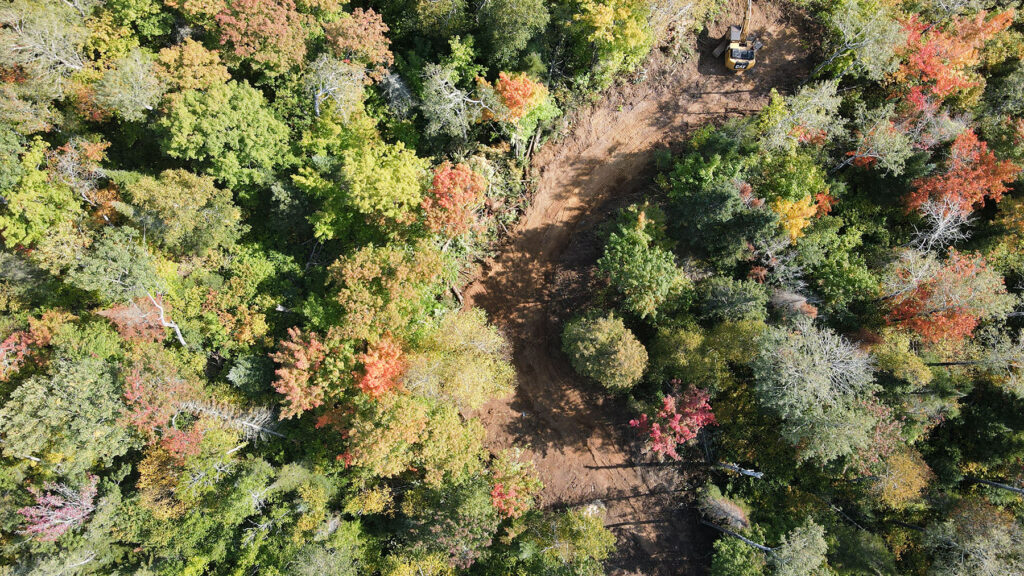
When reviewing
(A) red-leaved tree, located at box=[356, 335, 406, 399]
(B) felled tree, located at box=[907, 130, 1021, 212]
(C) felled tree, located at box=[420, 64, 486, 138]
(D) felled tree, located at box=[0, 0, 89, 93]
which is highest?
(D) felled tree, located at box=[0, 0, 89, 93]

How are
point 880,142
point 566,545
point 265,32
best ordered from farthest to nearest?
point 880,142, point 265,32, point 566,545

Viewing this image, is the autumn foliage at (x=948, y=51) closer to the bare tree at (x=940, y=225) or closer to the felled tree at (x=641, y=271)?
the bare tree at (x=940, y=225)

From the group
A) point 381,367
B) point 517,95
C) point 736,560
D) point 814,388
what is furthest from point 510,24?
point 736,560

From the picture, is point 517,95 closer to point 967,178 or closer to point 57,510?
point 967,178

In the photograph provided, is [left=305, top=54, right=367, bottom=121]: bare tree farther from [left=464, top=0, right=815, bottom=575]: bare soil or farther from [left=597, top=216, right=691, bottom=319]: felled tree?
[left=597, top=216, right=691, bottom=319]: felled tree

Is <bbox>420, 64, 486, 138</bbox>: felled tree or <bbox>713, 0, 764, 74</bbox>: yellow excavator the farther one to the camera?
<bbox>713, 0, 764, 74</bbox>: yellow excavator

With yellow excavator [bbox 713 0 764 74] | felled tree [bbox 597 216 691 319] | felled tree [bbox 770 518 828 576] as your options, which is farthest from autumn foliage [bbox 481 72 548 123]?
felled tree [bbox 770 518 828 576]

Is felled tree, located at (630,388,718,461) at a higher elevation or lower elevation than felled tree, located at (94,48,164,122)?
lower
